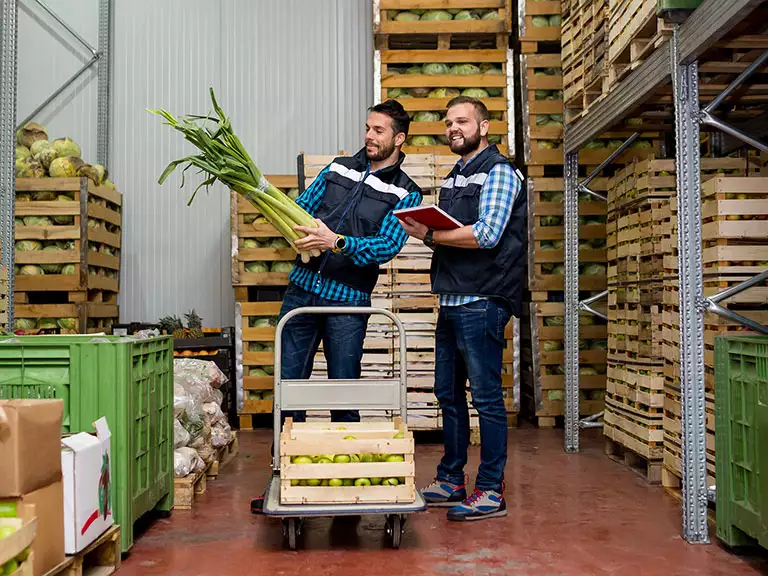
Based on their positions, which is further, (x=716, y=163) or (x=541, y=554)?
(x=716, y=163)

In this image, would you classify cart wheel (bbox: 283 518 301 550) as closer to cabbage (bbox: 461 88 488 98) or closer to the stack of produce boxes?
the stack of produce boxes

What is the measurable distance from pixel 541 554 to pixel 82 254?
5942 mm

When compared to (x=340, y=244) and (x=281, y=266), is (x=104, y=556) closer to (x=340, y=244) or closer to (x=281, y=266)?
(x=340, y=244)

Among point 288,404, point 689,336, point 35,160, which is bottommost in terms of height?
point 288,404

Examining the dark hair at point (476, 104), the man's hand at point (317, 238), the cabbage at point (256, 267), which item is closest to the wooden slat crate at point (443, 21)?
the cabbage at point (256, 267)

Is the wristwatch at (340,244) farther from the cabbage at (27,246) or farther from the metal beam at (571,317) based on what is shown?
the cabbage at (27,246)

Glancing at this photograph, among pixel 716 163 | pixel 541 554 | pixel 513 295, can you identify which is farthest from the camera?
pixel 716 163

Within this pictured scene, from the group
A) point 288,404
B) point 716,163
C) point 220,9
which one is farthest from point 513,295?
point 220,9

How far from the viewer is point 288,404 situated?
4.55 metres

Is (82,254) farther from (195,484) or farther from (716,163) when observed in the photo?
(716,163)

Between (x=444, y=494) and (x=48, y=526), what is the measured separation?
2.61 metres

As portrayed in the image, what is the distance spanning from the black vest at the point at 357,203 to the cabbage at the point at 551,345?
3.71 metres

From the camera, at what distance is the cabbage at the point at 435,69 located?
8.71m

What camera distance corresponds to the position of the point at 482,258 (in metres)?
4.86
